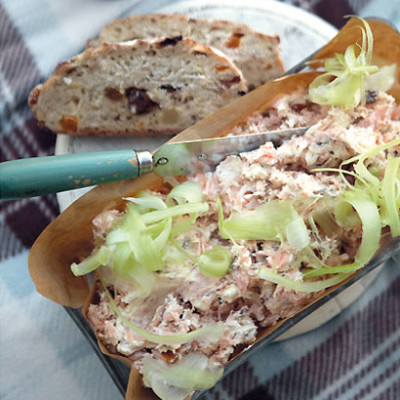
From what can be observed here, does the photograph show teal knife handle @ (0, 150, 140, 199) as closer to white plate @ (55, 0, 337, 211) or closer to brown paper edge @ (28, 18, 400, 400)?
brown paper edge @ (28, 18, 400, 400)

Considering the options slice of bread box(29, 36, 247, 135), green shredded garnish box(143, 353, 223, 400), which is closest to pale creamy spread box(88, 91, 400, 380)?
green shredded garnish box(143, 353, 223, 400)

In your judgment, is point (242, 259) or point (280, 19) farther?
point (280, 19)

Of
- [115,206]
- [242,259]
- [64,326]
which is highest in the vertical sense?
[115,206]

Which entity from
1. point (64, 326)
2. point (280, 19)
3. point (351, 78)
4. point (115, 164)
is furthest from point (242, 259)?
point (280, 19)

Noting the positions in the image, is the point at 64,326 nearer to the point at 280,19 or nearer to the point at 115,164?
the point at 115,164

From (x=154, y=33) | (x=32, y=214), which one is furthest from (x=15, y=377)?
(x=154, y=33)

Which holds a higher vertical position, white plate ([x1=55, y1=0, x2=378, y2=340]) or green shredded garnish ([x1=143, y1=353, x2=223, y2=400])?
white plate ([x1=55, y1=0, x2=378, y2=340])

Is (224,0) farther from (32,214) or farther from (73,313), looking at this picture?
(73,313)

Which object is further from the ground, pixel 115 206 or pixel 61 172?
pixel 61 172

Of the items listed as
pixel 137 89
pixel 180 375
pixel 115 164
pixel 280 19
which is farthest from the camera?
pixel 280 19
